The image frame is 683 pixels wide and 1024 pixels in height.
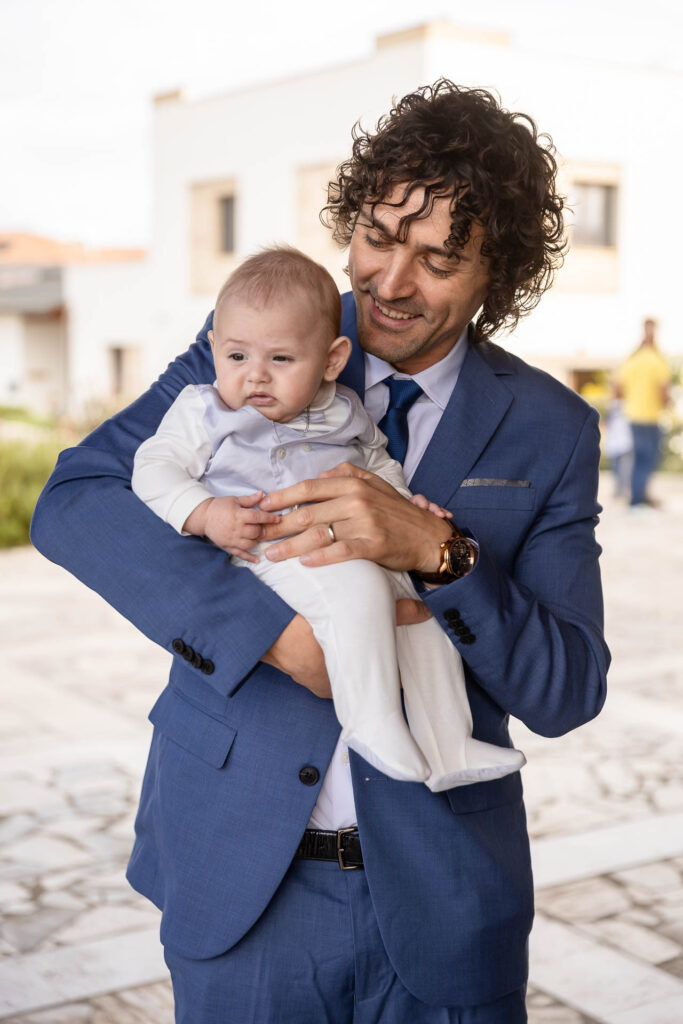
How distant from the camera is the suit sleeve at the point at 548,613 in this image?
1.76 m

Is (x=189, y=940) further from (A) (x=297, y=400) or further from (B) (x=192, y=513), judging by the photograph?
(A) (x=297, y=400)

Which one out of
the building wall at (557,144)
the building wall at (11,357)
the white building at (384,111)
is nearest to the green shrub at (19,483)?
the white building at (384,111)

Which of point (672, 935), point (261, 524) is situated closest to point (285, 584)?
point (261, 524)

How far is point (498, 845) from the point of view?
1918 millimetres

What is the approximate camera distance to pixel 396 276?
191 cm

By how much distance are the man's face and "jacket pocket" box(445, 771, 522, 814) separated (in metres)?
0.71

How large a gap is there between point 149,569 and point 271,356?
385mm

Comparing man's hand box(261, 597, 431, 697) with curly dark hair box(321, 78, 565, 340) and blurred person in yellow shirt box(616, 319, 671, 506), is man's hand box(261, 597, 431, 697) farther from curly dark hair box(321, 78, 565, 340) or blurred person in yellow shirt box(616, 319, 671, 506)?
blurred person in yellow shirt box(616, 319, 671, 506)

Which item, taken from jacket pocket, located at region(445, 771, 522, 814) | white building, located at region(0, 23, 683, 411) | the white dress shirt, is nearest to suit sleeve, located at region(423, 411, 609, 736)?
jacket pocket, located at region(445, 771, 522, 814)

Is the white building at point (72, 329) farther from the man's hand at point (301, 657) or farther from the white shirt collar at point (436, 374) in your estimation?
the man's hand at point (301, 657)

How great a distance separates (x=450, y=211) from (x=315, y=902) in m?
1.10

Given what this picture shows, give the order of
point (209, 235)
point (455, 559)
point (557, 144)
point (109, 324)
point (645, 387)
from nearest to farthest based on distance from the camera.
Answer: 1. point (455, 559)
2. point (645, 387)
3. point (557, 144)
4. point (209, 235)
5. point (109, 324)

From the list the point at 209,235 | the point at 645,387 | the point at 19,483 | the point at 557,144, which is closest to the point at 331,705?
the point at 19,483

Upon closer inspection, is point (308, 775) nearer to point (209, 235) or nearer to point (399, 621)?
point (399, 621)
